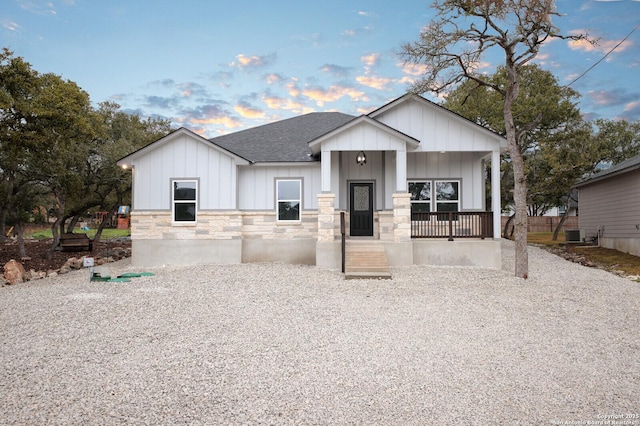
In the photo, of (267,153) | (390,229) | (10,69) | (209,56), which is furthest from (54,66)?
(390,229)

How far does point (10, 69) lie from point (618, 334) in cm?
1672

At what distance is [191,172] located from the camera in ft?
47.1

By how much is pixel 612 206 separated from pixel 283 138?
52.9 ft

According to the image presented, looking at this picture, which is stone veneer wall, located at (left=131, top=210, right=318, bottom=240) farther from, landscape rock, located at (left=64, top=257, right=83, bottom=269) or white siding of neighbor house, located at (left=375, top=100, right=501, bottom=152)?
white siding of neighbor house, located at (left=375, top=100, right=501, bottom=152)

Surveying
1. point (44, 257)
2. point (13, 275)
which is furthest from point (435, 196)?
point (44, 257)

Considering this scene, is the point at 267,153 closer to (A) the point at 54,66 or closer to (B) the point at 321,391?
(A) the point at 54,66

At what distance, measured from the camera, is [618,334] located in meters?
6.63

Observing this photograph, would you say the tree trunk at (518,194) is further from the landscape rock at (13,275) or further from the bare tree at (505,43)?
the landscape rock at (13,275)

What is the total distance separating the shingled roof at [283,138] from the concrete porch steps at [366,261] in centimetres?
384

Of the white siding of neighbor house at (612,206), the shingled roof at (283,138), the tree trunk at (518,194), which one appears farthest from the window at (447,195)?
the white siding of neighbor house at (612,206)

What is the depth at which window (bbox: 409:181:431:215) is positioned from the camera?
50.2 feet

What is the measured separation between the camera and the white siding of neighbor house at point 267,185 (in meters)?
14.9

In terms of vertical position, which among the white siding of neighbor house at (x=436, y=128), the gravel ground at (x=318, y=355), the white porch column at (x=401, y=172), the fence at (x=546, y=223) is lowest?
the gravel ground at (x=318, y=355)

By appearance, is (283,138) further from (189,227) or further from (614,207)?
(614,207)
